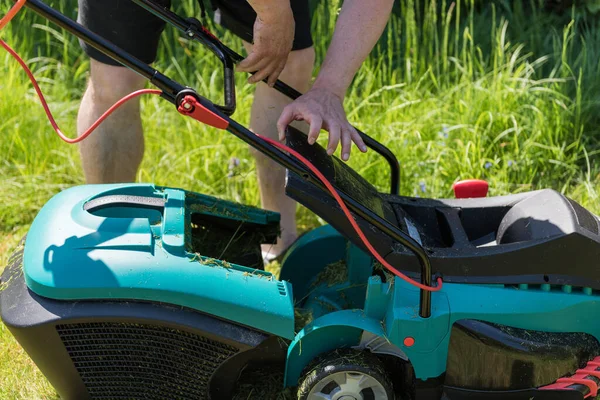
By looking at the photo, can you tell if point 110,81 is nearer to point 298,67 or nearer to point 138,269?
point 298,67

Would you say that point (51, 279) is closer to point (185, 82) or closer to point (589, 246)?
point (589, 246)

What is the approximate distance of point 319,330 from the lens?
5.74ft

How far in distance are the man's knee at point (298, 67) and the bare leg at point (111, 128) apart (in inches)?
15.9

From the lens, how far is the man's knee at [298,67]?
232 cm

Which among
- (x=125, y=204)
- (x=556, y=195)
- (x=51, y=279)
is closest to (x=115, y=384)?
(x=51, y=279)

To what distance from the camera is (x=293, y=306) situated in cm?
178

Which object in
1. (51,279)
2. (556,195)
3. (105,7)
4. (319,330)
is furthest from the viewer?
(105,7)

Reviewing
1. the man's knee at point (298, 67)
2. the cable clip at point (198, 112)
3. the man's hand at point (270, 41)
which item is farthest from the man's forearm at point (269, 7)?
the man's knee at point (298, 67)

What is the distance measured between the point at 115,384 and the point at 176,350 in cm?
17

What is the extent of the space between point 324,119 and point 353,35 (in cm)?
25

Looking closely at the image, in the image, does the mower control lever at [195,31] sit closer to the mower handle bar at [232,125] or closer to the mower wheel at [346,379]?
the mower handle bar at [232,125]

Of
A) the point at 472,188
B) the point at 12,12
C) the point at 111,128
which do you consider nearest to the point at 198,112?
the point at 12,12

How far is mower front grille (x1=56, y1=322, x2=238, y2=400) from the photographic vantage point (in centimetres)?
168

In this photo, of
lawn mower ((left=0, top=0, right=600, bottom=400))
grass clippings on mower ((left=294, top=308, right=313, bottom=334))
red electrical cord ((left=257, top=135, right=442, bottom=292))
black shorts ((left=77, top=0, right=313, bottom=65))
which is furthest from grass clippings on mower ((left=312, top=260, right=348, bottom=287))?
black shorts ((left=77, top=0, right=313, bottom=65))
